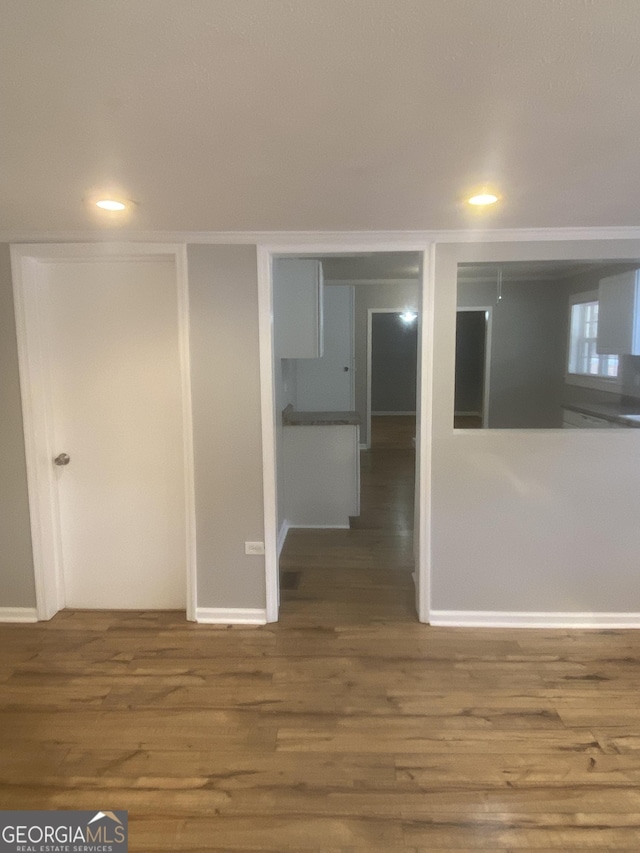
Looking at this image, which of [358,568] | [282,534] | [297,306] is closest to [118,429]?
[297,306]

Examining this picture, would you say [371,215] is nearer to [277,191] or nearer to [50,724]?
[277,191]

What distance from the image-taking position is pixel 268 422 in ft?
9.91

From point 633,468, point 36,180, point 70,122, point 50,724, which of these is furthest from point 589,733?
point 36,180

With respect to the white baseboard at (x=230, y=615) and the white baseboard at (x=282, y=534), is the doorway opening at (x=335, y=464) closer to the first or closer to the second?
the white baseboard at (x=282, y=534)

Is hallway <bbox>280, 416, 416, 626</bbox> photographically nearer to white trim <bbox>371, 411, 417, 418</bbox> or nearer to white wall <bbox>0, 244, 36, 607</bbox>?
white wall <bbox>0, 244, 36, 607</bbox>

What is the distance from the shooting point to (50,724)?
7.61 ft

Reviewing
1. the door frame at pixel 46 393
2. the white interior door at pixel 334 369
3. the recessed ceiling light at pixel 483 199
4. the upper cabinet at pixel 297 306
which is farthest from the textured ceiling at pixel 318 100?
the white interior door at pixel 334 369

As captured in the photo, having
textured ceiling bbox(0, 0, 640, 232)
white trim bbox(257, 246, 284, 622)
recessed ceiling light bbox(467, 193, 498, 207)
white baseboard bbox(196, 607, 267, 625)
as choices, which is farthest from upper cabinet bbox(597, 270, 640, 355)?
white baseboard bbox(196, 607, 267, 625)

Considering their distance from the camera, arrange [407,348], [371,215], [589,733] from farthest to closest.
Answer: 1. [407,348]
2. [371,215]
3. [589,733]

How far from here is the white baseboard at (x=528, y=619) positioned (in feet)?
10.1

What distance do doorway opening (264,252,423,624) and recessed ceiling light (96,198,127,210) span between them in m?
0.93

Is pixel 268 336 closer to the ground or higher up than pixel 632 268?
closer to the ground

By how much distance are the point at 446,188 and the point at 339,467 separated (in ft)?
9.72

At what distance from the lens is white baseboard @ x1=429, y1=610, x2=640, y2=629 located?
308 centimetres
